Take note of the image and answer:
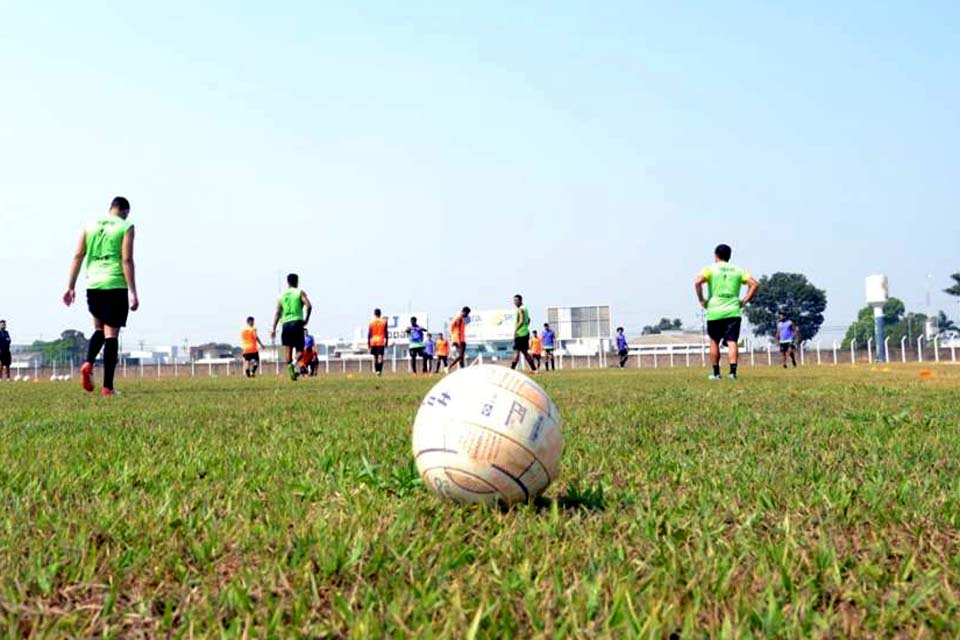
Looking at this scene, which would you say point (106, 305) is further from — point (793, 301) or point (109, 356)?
point (793, 301)

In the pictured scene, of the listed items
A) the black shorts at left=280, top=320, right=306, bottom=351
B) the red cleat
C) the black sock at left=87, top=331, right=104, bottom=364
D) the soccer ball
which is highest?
the black shorts at left=280, top=320, right=306, bottom=351

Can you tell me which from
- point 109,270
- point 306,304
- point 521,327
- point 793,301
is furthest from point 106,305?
point 793,301

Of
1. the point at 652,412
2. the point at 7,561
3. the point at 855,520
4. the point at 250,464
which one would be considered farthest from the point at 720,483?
the point at 652,412

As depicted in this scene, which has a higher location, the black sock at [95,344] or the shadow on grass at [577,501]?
the black sock at [95,344]

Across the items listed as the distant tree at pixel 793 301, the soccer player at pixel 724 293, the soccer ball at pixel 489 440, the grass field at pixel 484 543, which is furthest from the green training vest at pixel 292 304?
the distant tree at pixel 793 301

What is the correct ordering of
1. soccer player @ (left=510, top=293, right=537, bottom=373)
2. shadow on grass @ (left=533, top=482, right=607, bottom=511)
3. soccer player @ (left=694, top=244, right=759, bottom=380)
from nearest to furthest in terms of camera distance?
shadow on grass @ (left=533, top=482, right=607, bottom=511) < soccer player @ (left=694, top=244, right=759, bottom=380) < soccer player @ (left=510, top=293, right=537, bottom=373)

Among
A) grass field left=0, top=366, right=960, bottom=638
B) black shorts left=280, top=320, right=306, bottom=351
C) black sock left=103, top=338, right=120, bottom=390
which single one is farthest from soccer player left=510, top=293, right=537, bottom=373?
grass field left=0, top=366, right=960, bottom=638

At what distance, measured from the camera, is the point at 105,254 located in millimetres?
10891

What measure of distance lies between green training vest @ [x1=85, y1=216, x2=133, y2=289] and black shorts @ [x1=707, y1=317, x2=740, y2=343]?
8.70 metres

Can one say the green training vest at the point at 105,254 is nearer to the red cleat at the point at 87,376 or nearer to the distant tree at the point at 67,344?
the red cleat at the point at 87,376

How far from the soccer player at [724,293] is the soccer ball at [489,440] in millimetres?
11641

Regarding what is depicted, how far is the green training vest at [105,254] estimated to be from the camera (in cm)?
1088

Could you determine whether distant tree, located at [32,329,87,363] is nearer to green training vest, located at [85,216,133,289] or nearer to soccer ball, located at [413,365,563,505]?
green training vest, located at [85,216,133,289]

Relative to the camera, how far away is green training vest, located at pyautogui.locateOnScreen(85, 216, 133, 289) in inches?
428
